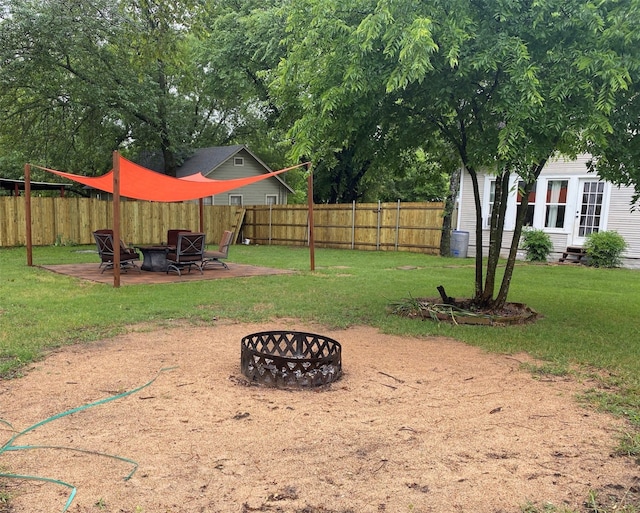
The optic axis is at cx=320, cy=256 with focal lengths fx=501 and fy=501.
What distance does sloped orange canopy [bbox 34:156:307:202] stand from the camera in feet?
29.5

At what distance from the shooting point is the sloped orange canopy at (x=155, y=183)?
8.98 m

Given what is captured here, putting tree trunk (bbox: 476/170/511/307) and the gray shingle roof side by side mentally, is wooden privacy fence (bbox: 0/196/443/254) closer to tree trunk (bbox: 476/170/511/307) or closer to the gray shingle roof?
the gray shingle roof

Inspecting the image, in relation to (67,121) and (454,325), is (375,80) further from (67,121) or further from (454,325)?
(67,121)

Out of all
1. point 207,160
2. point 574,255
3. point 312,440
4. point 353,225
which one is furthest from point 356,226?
point 312,440

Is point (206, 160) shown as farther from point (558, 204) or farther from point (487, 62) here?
point (487, 62)

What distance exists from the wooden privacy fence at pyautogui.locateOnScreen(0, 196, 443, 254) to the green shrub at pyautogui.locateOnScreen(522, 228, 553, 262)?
2605mm

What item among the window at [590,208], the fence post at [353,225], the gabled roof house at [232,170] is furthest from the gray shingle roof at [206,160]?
the window at [590,208]

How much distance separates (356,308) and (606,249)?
353 inches

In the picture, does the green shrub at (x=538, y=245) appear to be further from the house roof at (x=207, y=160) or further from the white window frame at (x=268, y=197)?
the white window frame at (x=268, y=197)

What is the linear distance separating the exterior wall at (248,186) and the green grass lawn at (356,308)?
11.9 metres

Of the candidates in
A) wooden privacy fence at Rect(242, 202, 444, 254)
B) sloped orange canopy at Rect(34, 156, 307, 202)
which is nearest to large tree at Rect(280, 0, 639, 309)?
sloped orange canopy at Rect(34, 156, 307, 202)

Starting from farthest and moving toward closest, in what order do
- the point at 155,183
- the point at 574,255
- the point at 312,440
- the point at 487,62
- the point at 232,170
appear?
the point at 232,170 → the point at 574,255 → the point at 155,183 → the point at 487,62 → the point at 312,440

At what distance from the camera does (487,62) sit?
14.3ft

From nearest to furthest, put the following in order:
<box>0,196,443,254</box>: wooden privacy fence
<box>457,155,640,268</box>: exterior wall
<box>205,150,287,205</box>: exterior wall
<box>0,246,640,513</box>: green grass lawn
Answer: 1. <box>0,246,640,513</box>: green grass lawn
2. <box>457,155,640,268</box>: exterior wall
3. <box>0,196,443,254</box>: wooden privacy fence
4. <box>205,150,287,205</box>: exterior wall
